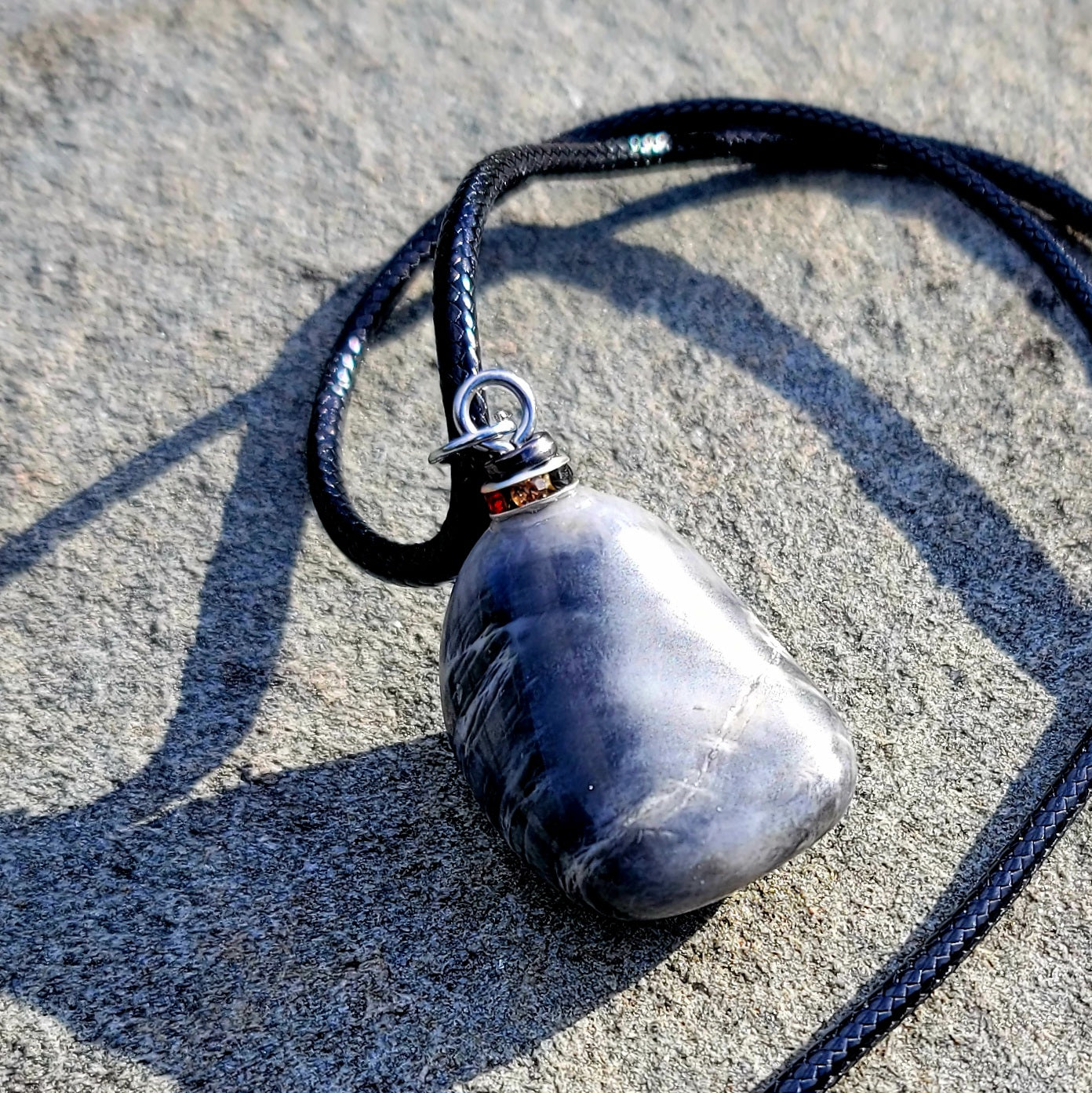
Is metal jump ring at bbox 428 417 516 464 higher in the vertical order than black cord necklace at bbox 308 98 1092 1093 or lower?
higher

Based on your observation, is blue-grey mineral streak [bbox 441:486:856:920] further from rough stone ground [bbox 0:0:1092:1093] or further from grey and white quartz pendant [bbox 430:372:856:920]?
rough stone ground [bbox 0:0:1092:1093]

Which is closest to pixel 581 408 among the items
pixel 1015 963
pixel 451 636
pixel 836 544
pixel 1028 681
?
pixel 836 544

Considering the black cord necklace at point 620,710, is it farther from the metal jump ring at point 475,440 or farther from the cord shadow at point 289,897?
the cord shadow at point 289,897

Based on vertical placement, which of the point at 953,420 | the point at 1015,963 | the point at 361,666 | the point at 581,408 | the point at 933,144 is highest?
the point at 933,144

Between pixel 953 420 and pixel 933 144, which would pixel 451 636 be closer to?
pixel 953 420

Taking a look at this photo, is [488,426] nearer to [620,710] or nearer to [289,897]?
[620,710]

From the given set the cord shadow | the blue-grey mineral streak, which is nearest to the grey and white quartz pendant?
the blue-grey mineral streak

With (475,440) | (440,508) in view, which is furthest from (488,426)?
(440,508)
